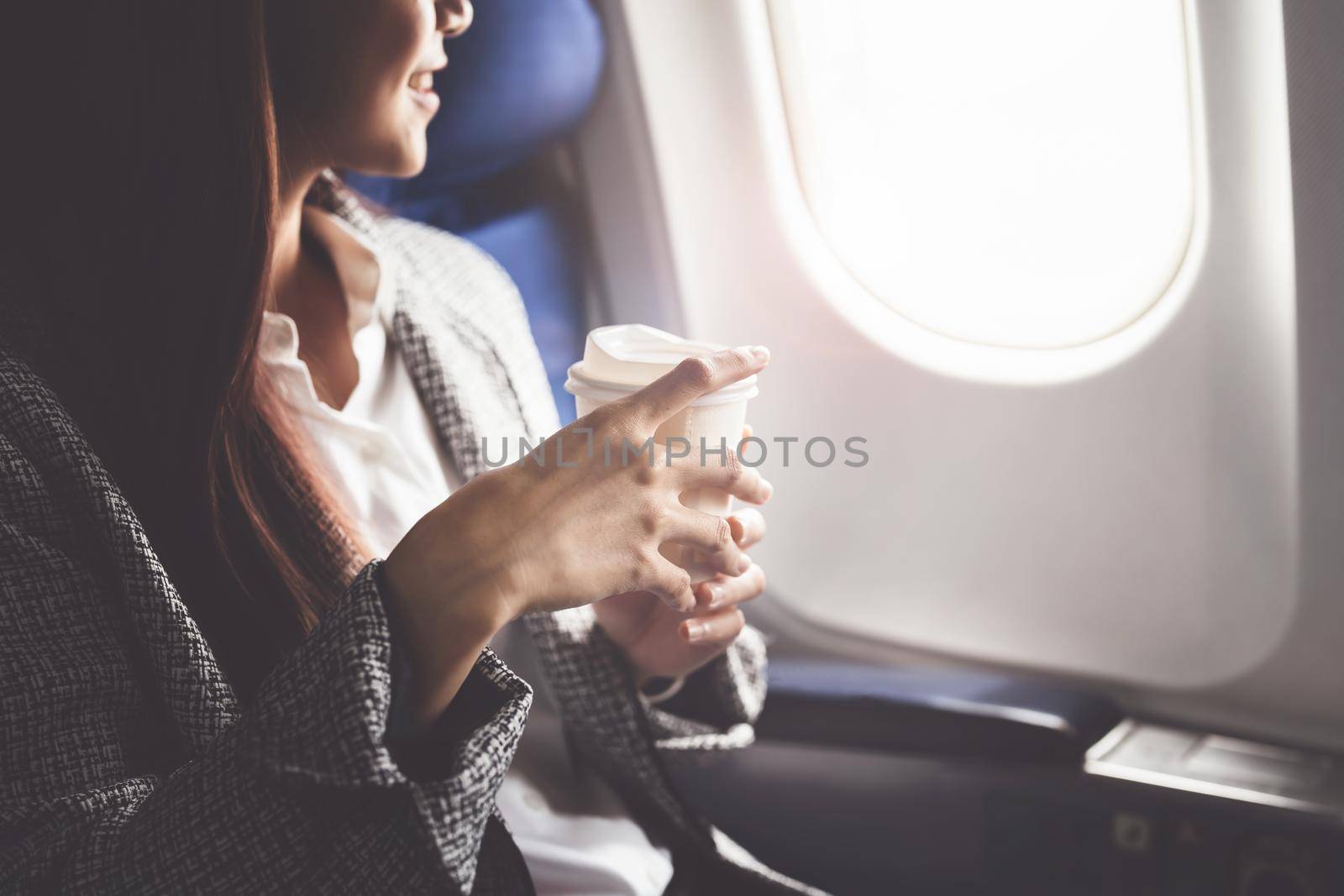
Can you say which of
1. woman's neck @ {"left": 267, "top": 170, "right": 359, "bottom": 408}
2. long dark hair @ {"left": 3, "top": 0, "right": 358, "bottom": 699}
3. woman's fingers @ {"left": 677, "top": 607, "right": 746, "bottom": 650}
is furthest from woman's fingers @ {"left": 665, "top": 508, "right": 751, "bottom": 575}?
woman's neck @ {"left": 267, "top": 170, "right": 359, "bottom": 408}

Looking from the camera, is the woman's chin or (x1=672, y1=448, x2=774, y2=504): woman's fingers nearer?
(x1=672, y1=448, x2=774, y2=504): woman's fingers

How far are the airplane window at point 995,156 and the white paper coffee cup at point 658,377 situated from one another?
682 mm

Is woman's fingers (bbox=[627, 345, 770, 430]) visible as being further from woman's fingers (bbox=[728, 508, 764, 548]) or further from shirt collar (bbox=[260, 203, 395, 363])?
shirt collar (bbox=[260, 203, 395, 363])

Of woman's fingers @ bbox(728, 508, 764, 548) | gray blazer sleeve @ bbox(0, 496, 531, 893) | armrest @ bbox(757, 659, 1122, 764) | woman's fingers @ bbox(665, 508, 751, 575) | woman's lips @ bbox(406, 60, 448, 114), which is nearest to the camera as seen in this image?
gray blazer sleeve @ bbox(0, 496, 531, 893)

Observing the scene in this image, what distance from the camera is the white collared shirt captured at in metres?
0.87

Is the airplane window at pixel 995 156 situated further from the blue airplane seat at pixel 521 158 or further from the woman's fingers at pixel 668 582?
the woman's fingers at pixel 668 582

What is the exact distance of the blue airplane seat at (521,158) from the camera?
121cm

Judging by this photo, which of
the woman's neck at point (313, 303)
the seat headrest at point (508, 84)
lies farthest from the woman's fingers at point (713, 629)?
the seat headrest at point (508, 84)

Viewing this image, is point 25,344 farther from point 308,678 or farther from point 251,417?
point 308,678

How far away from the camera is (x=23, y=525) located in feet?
2.15

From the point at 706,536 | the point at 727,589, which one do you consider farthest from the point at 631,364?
the point at 727,589

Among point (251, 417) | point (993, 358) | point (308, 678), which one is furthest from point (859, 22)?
point (308, 678)

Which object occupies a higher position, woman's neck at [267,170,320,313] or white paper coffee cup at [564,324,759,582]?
woman's neck at [267,170,320,313]

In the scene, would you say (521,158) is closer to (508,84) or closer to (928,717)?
(508,84)
